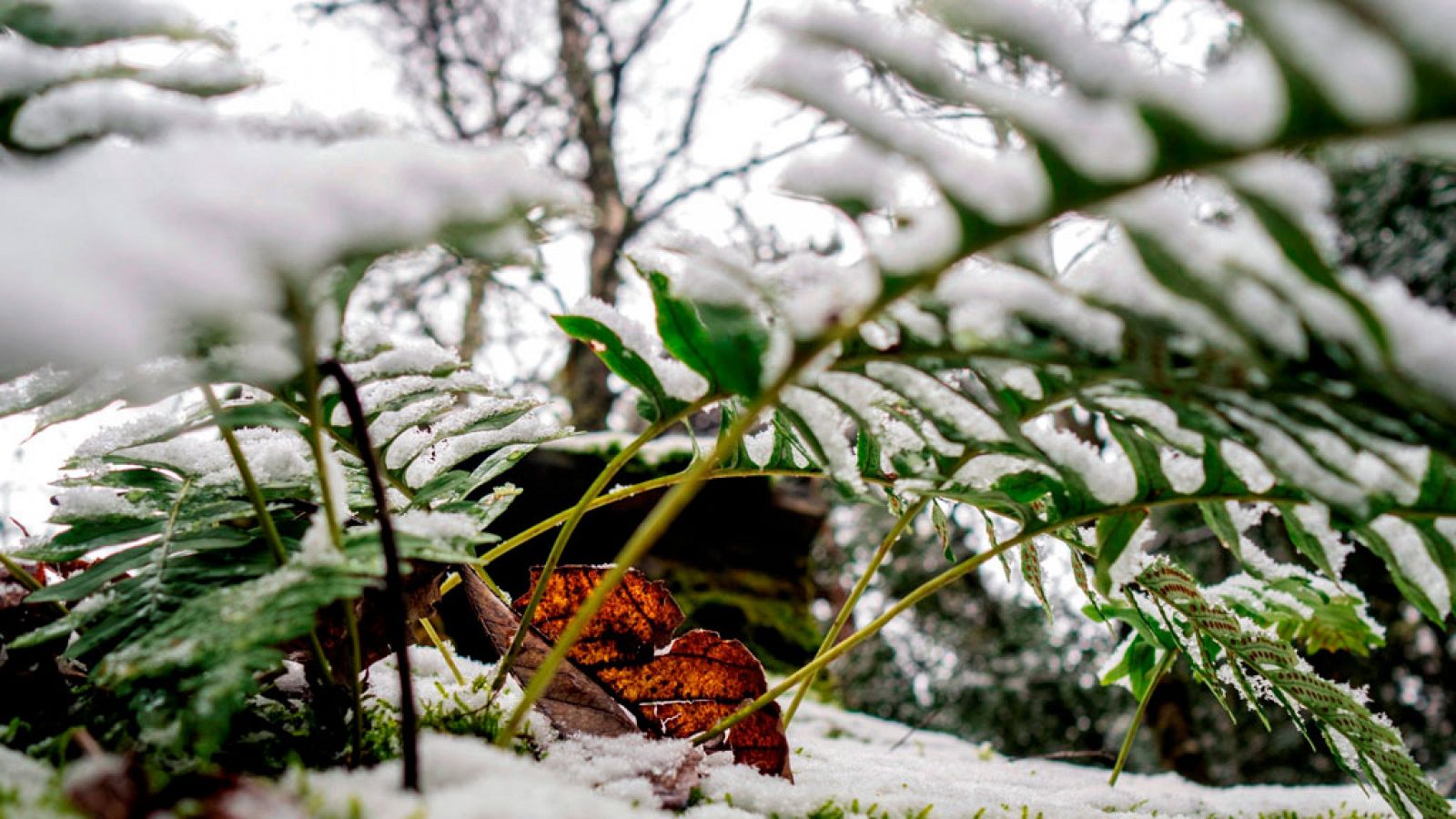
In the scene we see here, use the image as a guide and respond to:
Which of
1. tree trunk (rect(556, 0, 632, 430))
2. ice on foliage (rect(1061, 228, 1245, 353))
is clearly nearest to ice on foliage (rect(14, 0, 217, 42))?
ice on foliage (rect(1061, 228, 1245, 353))

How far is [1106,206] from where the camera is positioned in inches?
15.1

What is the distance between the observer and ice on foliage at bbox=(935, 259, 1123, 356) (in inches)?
18.8

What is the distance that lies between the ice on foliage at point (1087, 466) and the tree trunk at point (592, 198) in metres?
4.97

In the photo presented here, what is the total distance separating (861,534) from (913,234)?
6507mm

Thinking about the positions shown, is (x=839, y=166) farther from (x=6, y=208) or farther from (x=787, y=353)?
(x=6, y=208)

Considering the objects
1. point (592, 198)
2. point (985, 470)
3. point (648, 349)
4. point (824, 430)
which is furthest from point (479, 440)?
point (592, 198)

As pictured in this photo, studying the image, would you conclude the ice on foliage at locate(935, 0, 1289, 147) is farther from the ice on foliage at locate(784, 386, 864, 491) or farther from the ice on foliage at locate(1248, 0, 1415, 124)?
the ice on foliage at locate(784, 386, 864, 491)

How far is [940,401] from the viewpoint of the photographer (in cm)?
59

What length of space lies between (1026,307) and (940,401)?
0.12m

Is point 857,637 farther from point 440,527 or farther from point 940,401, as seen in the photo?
point 440,527

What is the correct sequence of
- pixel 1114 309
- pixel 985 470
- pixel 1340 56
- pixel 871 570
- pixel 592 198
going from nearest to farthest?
pixel 1340 56 < pixel 1114 309 < pixel 985 470 < pixel 871 570 < pixel 592 198

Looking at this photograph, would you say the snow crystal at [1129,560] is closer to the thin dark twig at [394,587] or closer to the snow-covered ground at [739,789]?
the snow-covered ground at [739,789]

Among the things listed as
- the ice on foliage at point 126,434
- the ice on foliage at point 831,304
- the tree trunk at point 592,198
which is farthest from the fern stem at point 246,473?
the tree trunk at point 592,198

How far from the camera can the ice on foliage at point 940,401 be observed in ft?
1.92
